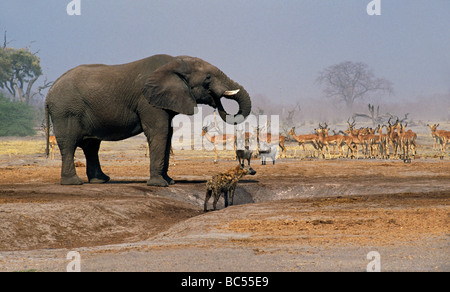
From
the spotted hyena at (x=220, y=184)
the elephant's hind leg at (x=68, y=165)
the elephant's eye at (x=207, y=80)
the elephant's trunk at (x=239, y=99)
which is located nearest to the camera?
the spotted hyena at (x=220, y=184)

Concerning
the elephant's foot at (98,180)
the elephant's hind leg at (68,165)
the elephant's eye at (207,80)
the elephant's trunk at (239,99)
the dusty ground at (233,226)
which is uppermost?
the elephant's eye at (207,80)

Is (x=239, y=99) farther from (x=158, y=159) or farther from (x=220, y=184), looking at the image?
(x=220, y=184)

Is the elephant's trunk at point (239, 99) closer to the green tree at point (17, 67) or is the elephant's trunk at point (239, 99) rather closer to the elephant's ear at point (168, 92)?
the elephant's ear at point (168, 92)

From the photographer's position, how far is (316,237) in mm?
9445

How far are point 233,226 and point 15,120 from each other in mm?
58956

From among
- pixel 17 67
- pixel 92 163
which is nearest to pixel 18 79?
pixel 17 67

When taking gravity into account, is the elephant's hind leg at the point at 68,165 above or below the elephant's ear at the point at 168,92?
below

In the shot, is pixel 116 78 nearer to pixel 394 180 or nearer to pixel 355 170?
pixel 394 180

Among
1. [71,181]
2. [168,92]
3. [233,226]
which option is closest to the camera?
[233,226]

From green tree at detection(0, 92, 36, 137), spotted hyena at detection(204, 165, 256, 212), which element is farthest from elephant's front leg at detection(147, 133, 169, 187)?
green tree at detection(0, 92, 36, 137)

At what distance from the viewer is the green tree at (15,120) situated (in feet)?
210

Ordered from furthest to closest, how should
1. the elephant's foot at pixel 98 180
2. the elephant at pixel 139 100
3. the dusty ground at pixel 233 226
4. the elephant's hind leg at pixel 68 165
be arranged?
1. the elephant's foot at pixel 98 180
2. the elephant's hind leg at pixel 68 165
3. the elephant at pixel 139 100
4. the dusty ground at pixel 233 226

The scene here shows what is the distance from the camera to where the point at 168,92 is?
16.0 meters

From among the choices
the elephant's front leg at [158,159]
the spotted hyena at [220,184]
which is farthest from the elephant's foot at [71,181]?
the spotted hyena at [220,184]
